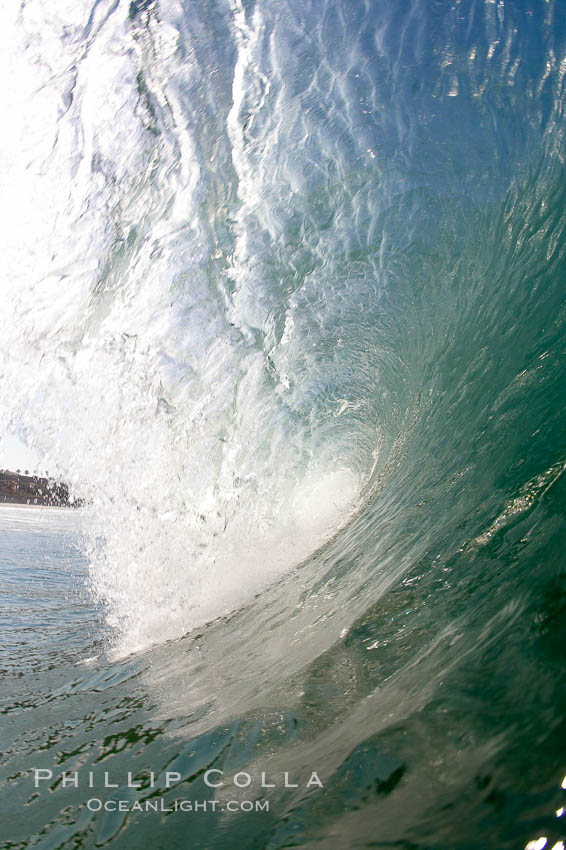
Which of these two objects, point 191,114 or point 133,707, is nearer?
point 133,707

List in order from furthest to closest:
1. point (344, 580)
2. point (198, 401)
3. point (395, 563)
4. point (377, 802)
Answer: point (198, 401) → point (344, 580) → point (395, 563) → point (377, 802)

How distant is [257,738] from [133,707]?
4.21ft

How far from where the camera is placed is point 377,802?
1.83 m

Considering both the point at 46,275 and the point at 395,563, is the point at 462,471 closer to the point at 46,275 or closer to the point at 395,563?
the point at 395,563

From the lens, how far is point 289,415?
888 cm

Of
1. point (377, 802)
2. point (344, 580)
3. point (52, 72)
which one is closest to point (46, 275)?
point (52, 72)

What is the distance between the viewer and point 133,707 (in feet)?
11.8

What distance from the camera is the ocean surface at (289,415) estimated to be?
2188mm

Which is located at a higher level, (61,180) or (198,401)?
(61,180)

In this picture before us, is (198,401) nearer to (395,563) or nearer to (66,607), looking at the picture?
(66,607)

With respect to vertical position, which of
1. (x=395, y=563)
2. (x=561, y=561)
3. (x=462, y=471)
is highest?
(x=462, y=471)

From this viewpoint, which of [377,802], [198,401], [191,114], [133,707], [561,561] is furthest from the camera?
[198,401]

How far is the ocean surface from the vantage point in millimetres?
2188

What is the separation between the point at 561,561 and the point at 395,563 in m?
1.72
